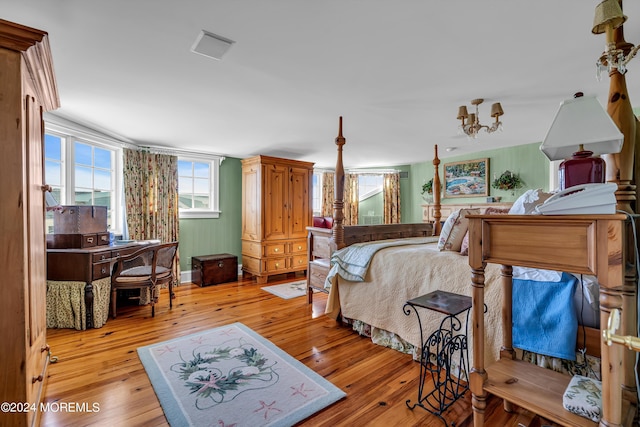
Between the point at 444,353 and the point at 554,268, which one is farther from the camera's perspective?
the point at 444,353

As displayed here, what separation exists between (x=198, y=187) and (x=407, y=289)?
4.06 meters

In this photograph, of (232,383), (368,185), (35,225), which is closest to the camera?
(35,225)

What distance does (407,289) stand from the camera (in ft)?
7.75

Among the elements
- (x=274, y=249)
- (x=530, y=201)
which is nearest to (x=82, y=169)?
(x=274, y=249)

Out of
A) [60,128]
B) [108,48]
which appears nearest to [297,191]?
[60,128]

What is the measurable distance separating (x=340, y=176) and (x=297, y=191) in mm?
2245

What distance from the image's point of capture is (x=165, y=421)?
1.62 meters

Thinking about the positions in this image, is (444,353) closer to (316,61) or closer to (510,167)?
(316,61)

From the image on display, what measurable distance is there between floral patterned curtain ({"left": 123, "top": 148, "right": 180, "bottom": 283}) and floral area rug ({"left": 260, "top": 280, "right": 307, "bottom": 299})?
5.06 feet

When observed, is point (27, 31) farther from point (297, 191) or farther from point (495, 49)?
point (297, 191)

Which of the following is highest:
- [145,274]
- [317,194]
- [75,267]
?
[317,194]

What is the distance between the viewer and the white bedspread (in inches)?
72.2

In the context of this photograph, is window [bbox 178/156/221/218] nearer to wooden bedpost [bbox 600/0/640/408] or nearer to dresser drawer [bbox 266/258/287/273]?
dresser drawer [bbox 266/258/287/273]

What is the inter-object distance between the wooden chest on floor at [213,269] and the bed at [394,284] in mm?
1816
